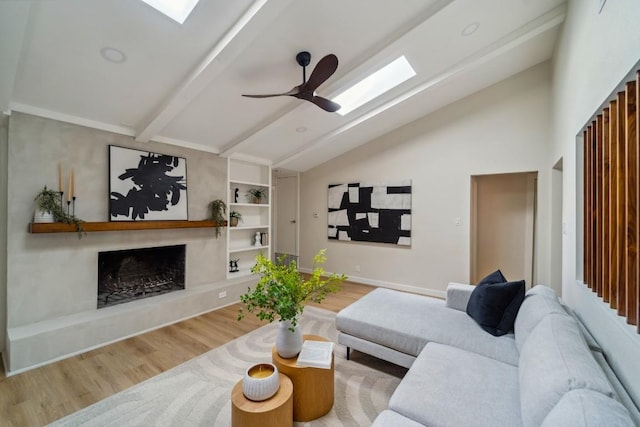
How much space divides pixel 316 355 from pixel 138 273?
9.62 ft

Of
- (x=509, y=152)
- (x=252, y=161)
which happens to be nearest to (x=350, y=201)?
(x=252, y=161)

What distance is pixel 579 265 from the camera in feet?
6.42

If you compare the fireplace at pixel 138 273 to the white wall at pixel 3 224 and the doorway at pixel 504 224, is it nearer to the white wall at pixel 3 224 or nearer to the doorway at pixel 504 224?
the white wall at pixel 3 224

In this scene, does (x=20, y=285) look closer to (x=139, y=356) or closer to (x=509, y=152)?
(x=139, y=356)

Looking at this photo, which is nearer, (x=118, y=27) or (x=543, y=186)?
(x=118, y=27)

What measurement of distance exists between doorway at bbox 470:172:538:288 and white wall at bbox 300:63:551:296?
0.30 meters

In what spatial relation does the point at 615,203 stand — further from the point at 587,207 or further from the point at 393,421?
the point at 393,421

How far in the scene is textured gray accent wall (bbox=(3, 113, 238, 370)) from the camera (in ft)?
7.97

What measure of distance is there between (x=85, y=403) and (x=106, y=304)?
4.61ft

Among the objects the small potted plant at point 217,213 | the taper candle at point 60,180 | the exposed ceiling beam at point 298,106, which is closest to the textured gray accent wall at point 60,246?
the taper candle at point 60,180

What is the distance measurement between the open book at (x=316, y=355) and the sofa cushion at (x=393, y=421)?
1.64 feet

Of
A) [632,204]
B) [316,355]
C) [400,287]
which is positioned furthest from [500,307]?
[400,287]

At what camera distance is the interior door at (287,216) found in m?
6.11

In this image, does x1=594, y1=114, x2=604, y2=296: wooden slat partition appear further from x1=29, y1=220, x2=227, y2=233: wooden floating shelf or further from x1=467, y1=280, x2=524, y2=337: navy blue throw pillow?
x1=29, y1=220, x2=227, y2=233: wooden floating shelf
